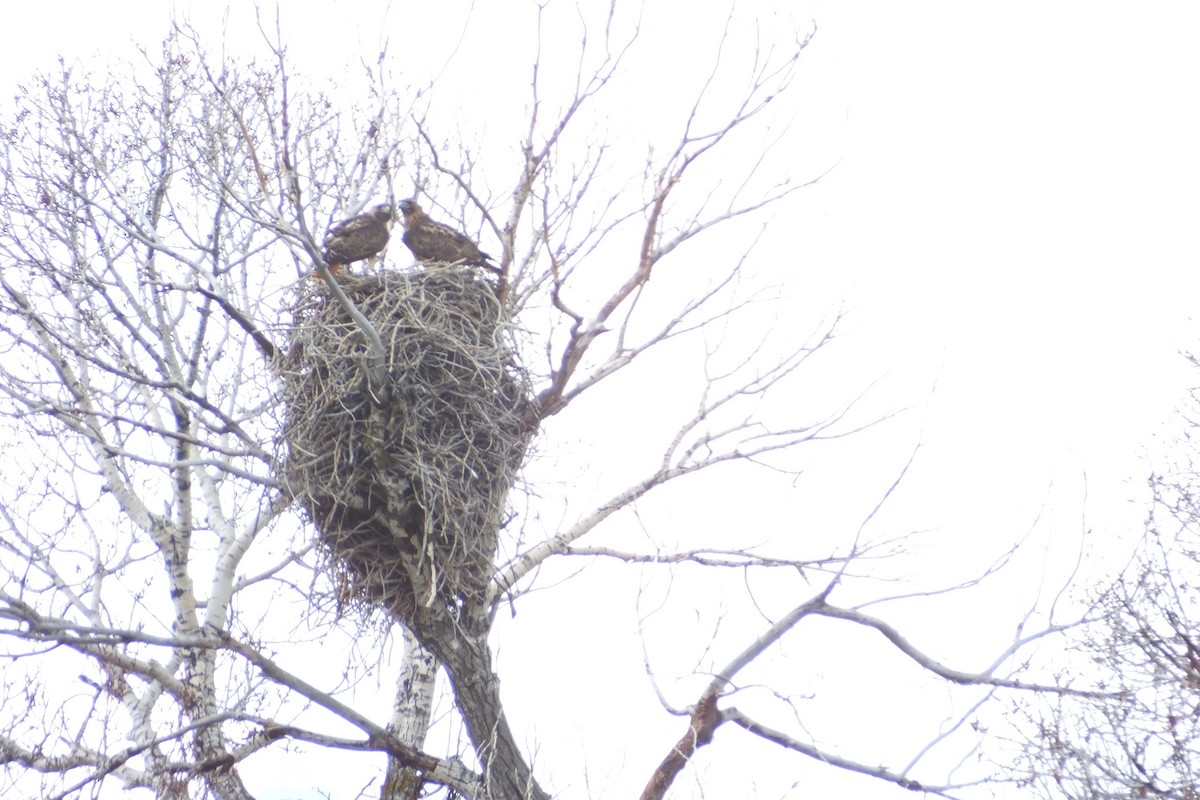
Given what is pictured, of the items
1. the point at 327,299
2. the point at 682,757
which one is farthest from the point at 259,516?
the point at 682,757

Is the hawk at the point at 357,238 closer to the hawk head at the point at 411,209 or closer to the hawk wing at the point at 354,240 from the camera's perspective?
the hawk wing at the point at 354,240

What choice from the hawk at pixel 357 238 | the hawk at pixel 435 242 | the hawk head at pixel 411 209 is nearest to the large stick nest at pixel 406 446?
the hawk at pixel 435 242

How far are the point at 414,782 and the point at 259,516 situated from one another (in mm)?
2615

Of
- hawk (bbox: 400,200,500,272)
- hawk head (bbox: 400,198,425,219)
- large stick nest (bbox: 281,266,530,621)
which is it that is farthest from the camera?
hawk head (bbox: 400,198,425,219)

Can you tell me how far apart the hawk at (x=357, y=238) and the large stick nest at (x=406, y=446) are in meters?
0.74

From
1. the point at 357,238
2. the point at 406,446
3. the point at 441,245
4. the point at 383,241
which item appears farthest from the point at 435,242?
the point at 406,446

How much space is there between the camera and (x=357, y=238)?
240 inches

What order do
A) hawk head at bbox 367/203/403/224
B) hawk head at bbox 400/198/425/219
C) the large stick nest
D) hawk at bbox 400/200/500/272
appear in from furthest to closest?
hawk head at bbox 400/198/425/219 < hawk head at bbox 367/203/403/224 < hawk at bbox 400/200/500/272 < the large stick nest

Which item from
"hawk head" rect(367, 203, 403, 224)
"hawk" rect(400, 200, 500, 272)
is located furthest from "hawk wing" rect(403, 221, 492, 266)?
"hawk head" rect(367, 203, 403, 224)

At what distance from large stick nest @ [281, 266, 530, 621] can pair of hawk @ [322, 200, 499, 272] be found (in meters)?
0.68

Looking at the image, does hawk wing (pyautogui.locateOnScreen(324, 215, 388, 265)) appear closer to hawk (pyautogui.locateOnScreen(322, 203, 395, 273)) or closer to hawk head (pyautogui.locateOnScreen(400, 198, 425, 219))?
hawk (pyautogui.locateOnScreen(322, 203, 395, 273))

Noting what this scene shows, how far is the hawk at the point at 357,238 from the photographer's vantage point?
6074 millimetres

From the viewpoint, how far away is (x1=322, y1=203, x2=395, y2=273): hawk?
6.07 metres

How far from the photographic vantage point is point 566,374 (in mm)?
5582
